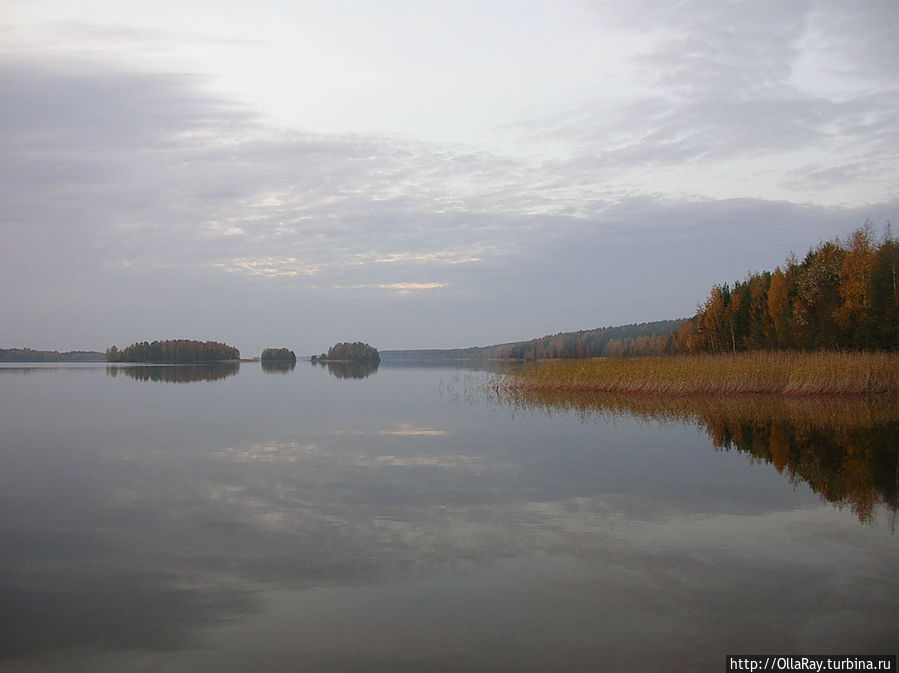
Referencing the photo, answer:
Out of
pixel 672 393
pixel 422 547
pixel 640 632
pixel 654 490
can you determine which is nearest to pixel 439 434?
pixel 654 490

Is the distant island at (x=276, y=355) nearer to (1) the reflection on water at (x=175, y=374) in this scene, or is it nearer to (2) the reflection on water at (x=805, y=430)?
(1) the reflection on water at (x=175, y=374)

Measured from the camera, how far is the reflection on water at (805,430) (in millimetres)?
7812

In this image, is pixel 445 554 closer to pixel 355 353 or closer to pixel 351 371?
pixel 351 371

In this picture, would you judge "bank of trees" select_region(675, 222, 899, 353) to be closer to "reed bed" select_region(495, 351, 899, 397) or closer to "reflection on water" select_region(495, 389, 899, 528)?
"reed bed" select_region(495, 351, 899, 397)

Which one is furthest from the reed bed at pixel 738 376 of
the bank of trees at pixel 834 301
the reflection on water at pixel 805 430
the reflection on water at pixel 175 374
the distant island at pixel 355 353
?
the distant island at pixel 355 353

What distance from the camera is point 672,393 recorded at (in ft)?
69.6

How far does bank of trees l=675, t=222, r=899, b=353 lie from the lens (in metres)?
28.2

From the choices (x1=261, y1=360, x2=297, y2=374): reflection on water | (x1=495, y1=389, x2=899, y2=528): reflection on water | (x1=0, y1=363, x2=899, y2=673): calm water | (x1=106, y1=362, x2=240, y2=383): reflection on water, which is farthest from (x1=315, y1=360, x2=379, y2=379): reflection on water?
(x1=0, y1=363, x2=899, y2=673): calm water

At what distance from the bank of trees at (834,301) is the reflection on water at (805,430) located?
11683 mm

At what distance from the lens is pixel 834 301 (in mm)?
31500

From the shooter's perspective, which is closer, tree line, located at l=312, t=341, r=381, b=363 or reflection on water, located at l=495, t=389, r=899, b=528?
reflection on water, located at l=495, t=389, r=899, b=528

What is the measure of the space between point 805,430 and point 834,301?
72.9 feet

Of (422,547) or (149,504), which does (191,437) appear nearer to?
(149,504)

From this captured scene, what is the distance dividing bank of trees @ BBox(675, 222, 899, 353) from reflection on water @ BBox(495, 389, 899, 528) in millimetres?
11683
